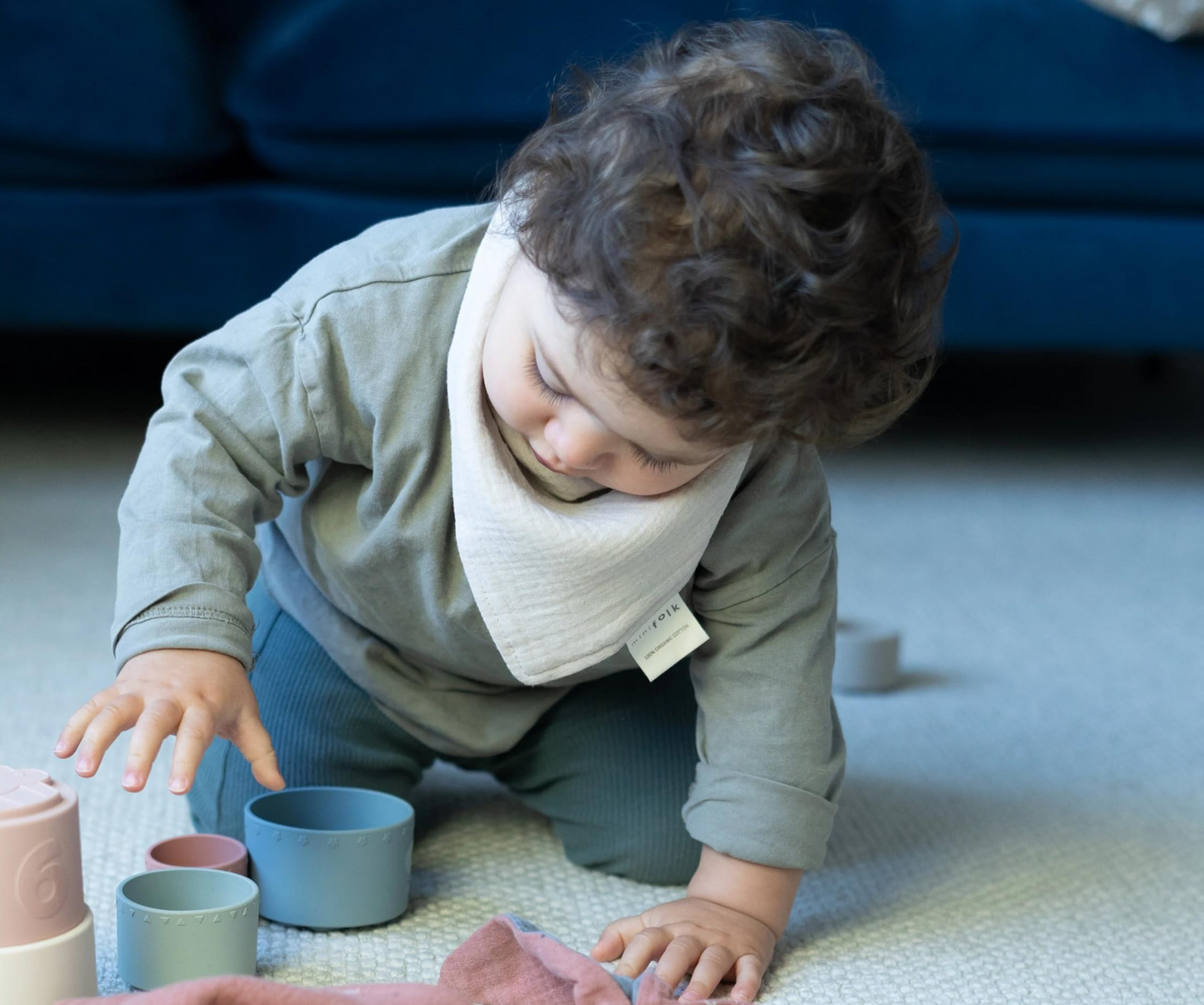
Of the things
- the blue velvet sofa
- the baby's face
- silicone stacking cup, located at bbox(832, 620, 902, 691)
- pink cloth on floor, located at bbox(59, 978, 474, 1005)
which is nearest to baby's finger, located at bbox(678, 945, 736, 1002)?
pink cloth on floor, located at bbox(59, 978, 474, 1005)

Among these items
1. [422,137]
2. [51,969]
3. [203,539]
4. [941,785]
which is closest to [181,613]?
[203,539]

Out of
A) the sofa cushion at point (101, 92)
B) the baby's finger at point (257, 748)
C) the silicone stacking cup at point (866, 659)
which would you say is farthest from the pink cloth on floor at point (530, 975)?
the sofa cushion at point (101, 92)

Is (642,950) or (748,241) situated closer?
(748,241)

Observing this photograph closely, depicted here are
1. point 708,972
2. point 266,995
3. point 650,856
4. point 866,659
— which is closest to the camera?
point 266,995

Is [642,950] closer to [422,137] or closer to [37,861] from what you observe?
[37,861]

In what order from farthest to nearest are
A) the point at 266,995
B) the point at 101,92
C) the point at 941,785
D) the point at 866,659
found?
the point at 101,92, the point at 866,659, the point at 941,785, the point at 266,995

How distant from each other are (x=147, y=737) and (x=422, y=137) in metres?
1.01

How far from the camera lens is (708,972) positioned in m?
0.64

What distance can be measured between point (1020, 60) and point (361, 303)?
1029mm

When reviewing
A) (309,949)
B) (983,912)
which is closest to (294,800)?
(309,949)

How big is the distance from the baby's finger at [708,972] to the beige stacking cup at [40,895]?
9.5 inches

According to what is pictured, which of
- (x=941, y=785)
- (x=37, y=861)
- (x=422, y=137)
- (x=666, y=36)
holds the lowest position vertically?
(x=941, y=785)

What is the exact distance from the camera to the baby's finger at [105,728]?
551mm

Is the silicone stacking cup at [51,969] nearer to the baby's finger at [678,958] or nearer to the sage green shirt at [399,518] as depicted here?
the sage green shirt at [399,518]
